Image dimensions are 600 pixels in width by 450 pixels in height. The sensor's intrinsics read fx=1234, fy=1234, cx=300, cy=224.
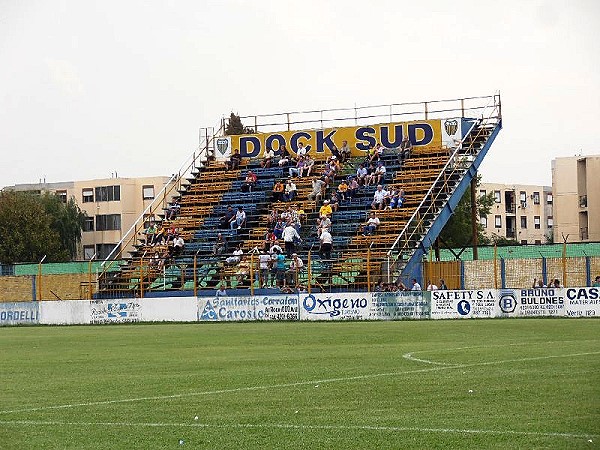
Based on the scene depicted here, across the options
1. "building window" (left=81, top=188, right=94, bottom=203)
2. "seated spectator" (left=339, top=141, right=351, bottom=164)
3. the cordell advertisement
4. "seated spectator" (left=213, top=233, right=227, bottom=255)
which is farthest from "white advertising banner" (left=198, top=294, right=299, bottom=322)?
"building window" (left=81, top=188, right=94, bottom=203)

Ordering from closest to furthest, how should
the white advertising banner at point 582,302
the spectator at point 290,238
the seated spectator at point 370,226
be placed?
1. the white advertising banner at point 582,302
2. the spectator at point 290,238
3. the seated spectator at point 370,226

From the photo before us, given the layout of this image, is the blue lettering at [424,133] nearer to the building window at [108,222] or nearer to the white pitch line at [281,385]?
the white pitch line at [281,385]

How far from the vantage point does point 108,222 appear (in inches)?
4624

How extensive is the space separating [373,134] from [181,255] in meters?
12.0

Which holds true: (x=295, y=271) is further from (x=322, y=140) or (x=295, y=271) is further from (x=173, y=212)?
(x=322, y=140)

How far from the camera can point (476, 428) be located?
38.7 ft

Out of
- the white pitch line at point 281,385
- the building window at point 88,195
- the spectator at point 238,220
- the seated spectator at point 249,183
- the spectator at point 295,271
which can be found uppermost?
the building window at point 88,195

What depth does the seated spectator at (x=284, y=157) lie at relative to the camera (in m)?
60.1

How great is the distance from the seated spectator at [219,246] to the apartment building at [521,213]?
88.3 metres

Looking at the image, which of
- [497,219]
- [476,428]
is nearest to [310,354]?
[476,428]

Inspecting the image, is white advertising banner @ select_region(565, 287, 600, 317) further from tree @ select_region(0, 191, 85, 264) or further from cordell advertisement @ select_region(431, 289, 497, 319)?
tree @ select_region(0, 191, 85, 264)

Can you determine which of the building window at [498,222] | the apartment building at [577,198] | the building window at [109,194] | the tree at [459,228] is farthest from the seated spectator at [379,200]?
the building window at [498,222]

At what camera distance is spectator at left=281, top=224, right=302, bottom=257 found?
1993 inches

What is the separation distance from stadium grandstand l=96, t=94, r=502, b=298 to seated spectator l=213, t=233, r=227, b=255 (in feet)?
0.28
